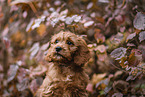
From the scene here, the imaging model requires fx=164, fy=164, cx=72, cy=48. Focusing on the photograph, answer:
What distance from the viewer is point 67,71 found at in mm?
1646

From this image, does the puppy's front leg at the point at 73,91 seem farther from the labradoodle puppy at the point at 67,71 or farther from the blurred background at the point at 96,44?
the blurred background at the point at 96,44

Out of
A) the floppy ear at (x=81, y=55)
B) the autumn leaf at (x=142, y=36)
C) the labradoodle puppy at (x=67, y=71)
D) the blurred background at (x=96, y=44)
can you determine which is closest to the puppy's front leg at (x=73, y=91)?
the labradoodle puppy at (x=67, y=71)

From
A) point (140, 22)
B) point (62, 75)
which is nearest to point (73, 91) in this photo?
point (62, 75)

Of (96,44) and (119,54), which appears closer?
(119,54)

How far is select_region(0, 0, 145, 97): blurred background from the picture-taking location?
1.79m

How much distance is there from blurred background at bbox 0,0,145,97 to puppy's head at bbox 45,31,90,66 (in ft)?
0.82

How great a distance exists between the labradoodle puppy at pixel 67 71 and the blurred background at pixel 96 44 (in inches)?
11.5

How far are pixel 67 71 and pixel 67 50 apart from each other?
0.74 ft

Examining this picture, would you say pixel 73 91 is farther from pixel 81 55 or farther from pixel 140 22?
pixel 140 22

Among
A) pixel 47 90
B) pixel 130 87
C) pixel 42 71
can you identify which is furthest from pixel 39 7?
pixel 130 87

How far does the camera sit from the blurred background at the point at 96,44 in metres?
1.79

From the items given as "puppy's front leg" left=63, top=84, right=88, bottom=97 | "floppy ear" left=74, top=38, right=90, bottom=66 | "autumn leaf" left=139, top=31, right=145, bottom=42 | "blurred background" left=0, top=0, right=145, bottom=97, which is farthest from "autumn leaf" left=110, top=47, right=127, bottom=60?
"puppy's front leg" left=63, top=84, right=88, bottom=97

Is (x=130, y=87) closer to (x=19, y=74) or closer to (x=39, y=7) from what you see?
(x=19, y=74)

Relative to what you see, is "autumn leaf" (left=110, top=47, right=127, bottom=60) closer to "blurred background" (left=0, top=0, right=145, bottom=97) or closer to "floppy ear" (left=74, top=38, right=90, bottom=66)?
"blurred background" (left=0, top=0, right=145, bottom=97)
